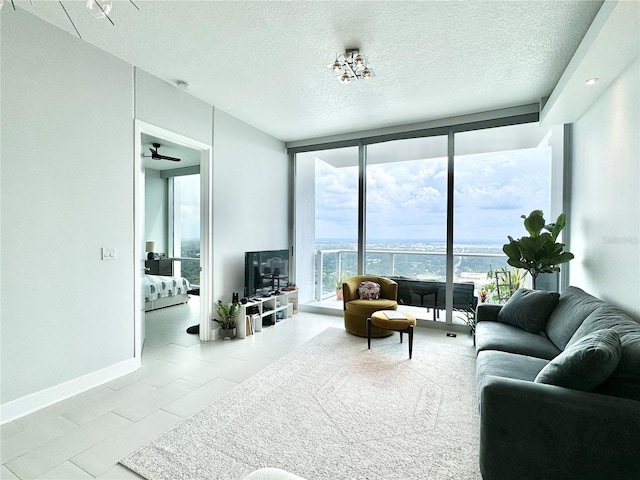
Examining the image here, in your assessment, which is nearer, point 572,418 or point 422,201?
point 572,418

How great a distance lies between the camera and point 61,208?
97.7 inches

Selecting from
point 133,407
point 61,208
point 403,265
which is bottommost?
point 133,407

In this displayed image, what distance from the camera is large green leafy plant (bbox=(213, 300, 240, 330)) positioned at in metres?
3.99

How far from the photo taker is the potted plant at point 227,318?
13.1ft

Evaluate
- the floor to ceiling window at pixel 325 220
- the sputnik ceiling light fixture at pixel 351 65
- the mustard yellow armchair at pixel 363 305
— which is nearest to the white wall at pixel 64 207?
the sputnik ceiling light fixture at pixel 351 65

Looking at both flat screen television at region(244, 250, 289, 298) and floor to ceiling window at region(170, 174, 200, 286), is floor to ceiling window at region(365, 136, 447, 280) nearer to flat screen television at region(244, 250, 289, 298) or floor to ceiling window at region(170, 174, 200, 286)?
flat screen television at region(244, 250, 289, 298)

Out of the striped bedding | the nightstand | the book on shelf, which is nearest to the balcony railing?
the book on shelf

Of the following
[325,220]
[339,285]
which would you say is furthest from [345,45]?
[339,285]

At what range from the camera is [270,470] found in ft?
3.25

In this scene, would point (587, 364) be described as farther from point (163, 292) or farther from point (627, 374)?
point (163, 292)

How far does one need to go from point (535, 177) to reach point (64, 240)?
5.27m

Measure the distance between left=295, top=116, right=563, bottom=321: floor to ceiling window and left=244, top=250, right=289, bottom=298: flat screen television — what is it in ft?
2.09

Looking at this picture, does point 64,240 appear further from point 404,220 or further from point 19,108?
point 404,220

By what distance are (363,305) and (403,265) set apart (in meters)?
1.39
